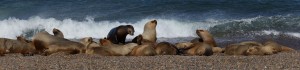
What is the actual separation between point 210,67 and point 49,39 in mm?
3812

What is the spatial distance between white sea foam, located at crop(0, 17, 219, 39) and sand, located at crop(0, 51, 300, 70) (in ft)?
25.3

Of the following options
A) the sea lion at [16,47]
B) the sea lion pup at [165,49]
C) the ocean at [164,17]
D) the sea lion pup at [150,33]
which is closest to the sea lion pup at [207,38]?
the sea lion pup at [150,33]

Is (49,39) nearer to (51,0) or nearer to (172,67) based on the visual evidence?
(172,67)

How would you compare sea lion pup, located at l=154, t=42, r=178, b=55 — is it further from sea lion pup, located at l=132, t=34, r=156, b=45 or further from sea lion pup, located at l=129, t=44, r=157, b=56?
sea lion pup, located at l=132, t=34, r=156, b=45

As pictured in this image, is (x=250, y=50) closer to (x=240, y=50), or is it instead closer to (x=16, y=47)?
(x=240, y=50)

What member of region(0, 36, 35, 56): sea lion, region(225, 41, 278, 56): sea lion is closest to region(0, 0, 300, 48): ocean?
region(225, 41, 278, 56): sea lion

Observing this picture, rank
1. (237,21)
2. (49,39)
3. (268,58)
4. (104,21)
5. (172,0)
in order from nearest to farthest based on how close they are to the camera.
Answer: (268,58) → (49,39) → (237,21) → (104,21) → (172,0)

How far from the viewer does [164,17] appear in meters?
21.1

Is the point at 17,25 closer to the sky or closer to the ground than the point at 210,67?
closer to the ground

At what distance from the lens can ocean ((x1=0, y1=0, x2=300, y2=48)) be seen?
17578mm

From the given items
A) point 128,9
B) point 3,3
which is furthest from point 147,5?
point 3,3

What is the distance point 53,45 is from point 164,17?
1022cm

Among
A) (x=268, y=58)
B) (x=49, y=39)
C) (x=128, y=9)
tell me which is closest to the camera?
(x=268, y=58)

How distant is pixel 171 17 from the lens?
21.1 m
